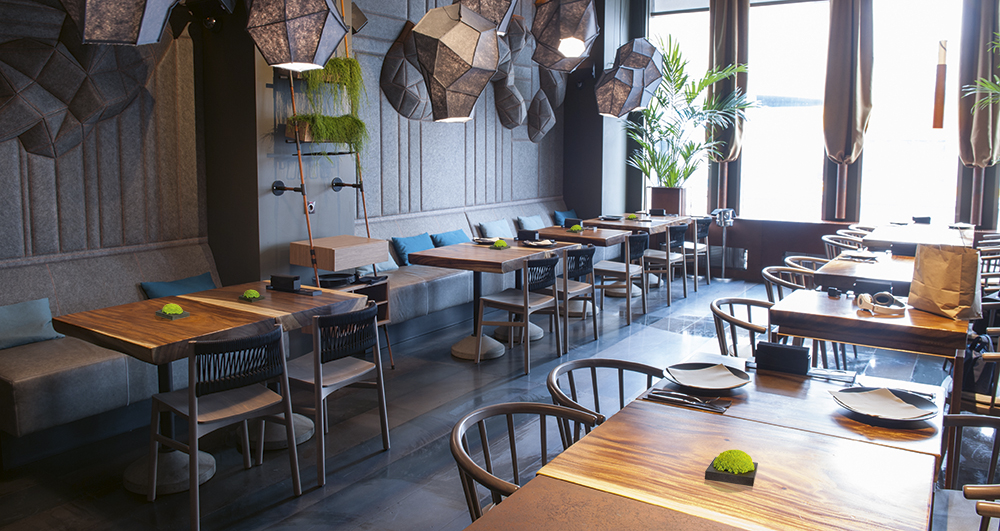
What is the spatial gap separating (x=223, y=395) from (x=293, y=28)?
5.30 ft

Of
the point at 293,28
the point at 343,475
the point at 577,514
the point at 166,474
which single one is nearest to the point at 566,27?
the point at 293,28

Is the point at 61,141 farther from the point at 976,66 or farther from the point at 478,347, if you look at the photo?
the point at 976,66

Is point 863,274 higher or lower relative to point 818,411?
higher

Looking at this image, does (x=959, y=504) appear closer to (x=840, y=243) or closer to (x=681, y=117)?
(x=840, y=243)

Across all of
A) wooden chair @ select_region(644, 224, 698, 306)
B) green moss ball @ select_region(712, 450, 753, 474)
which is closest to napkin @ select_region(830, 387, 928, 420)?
green moss ball @ select_region(712, 450, 753, 474)

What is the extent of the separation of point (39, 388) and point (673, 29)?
8.49 metres

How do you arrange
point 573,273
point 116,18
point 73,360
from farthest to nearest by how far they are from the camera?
point 573,273, point 73,360, point 116,18

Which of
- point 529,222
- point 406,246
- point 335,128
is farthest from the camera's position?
point 529,222

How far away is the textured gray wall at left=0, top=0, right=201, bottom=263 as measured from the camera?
3.92 m

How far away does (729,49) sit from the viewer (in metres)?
8.84

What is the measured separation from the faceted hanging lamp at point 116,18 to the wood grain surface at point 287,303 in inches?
53.2

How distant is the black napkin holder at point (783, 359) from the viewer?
7.63ft

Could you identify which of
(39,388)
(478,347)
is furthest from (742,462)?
(478,347)

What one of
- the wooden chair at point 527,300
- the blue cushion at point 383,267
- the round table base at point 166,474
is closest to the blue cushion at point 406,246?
the blue cushion at point 383,267
